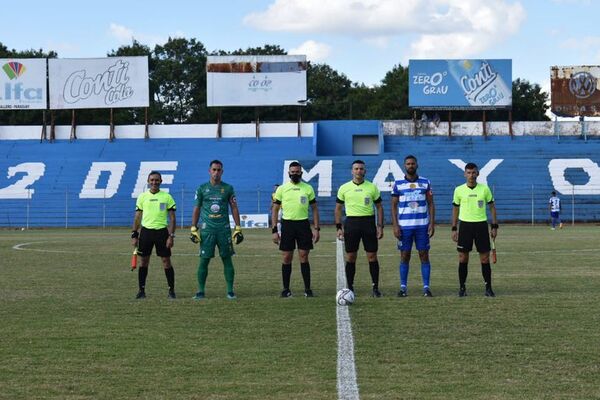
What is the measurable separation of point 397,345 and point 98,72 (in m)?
53.5

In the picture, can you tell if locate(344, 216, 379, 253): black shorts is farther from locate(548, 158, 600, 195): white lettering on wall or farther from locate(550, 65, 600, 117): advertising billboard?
locate(550, 65, 600, 117): advertising billboard

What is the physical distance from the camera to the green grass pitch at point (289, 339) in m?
8.30

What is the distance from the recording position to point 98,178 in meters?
57.3

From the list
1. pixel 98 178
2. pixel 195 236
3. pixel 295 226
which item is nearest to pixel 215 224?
pixel 195 236

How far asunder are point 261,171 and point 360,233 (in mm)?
41493

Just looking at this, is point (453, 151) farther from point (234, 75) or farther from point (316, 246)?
point (316, 246)

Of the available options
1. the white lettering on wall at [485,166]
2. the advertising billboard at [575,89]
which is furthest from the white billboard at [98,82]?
the advertising billboard at [575,89]

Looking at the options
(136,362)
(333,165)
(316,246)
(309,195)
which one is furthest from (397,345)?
(333,165)

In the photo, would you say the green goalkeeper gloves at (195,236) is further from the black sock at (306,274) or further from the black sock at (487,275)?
the black sock at (487,275)

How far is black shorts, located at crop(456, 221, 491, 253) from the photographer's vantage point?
15.5 metres

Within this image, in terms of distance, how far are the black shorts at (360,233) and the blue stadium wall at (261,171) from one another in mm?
36109

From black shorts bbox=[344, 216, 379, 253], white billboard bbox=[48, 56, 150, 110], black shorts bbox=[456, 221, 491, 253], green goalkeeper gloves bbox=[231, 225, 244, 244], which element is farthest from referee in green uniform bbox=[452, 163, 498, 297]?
white billboard bbox=[48, 56, 150, 110]

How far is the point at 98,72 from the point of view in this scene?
61531 mm

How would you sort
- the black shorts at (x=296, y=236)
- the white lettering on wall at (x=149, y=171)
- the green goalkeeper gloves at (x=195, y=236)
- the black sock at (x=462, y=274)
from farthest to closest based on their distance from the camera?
the white lettering on wall at (x=149, y=171) → the black shorts at (x=296, y=236) → the black sock at (x=462, y=274) → the green goalkeeper gloves at (x=195, y=236)
